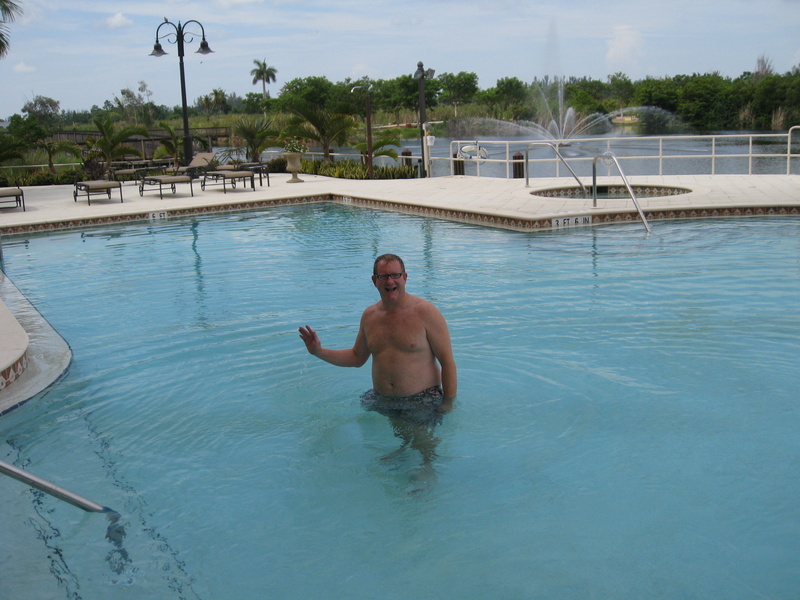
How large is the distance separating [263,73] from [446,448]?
94978 mm

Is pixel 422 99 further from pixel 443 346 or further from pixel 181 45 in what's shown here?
pixel 443 346

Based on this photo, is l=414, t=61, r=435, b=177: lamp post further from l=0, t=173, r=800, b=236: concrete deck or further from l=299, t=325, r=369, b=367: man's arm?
l=299, t=325, r=369, b=367: man's arm

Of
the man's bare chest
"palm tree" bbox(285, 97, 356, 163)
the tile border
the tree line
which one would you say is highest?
the tree line

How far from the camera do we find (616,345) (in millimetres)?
6012

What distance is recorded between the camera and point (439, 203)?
13.0 m

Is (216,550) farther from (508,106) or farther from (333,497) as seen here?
(508,106)

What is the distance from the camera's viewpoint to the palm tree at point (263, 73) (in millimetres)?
92500

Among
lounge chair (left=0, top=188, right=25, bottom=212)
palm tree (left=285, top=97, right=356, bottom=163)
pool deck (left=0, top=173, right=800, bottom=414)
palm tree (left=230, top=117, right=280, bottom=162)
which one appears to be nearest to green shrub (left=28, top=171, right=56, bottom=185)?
pool deck (left=0, top=173, right=800, bottom=414)

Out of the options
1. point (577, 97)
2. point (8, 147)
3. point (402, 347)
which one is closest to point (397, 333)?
point (402, 347)

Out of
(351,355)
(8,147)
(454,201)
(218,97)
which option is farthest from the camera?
(218,97)

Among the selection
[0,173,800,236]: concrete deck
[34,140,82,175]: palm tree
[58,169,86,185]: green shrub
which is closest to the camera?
[0,173,800,236]: concrete deck

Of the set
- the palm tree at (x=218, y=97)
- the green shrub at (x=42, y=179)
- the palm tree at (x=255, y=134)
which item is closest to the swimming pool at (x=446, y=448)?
the green shrub at (x=42, y=179)

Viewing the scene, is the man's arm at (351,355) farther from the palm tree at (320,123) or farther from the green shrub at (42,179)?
the green shrub at (42,179)

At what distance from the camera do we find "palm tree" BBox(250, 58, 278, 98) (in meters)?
92.5
